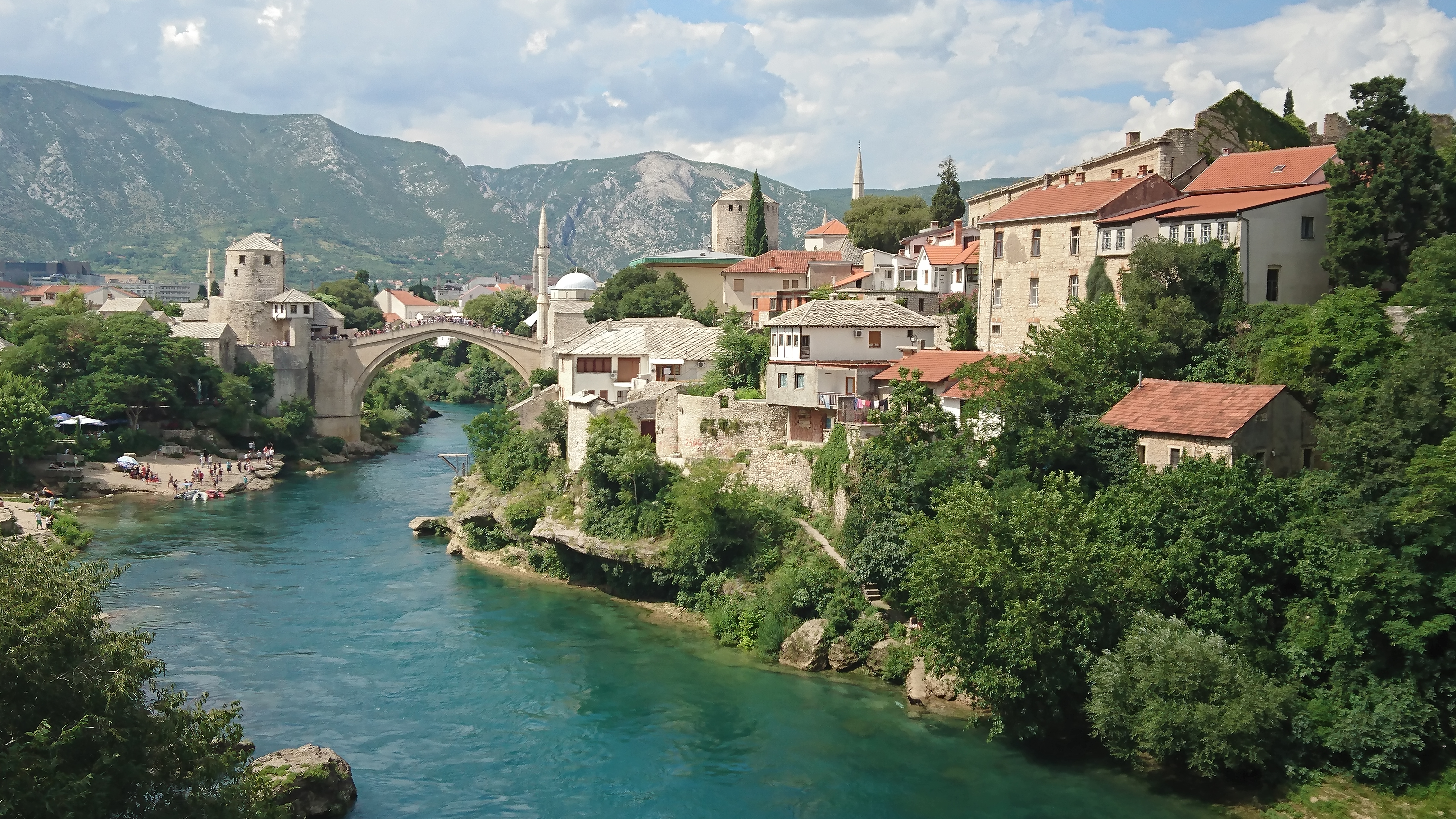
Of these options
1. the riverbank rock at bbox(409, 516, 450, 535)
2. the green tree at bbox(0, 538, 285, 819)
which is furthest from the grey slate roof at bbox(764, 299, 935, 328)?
the green tree at bbox(0, 538, 285, 819)

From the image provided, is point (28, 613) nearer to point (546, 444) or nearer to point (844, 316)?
point (844, 316)

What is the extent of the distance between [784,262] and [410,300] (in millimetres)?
70384

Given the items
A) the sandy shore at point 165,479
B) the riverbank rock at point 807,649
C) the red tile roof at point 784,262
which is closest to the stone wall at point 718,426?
the riverbank rock at point 807,649

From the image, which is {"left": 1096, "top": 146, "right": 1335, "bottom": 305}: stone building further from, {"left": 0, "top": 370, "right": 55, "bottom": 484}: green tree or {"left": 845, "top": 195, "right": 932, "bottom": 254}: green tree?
{"left": 0, "top": 370, "right": 55, "bottom": 484}: green tree

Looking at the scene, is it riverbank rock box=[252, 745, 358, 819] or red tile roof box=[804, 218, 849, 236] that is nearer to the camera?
riverbank rock box=[252, 745, 358, 819]

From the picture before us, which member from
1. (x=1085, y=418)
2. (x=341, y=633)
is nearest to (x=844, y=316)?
(x=1085, y=418)

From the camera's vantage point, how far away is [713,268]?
62625 mm

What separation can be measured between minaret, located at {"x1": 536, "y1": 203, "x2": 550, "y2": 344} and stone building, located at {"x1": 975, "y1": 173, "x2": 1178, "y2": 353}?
3324 cm

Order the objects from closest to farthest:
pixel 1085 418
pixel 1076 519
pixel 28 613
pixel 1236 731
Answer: pixel 28 613 → pixel 1236 731 → pixel 1076 519 → pixel 1085 418

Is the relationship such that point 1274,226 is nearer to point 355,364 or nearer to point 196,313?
point 355,364

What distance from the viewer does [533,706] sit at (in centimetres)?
2573

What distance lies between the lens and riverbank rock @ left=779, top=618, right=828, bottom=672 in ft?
89.7

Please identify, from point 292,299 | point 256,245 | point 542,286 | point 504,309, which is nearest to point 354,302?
point 504,309

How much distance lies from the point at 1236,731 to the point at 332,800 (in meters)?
15.0
